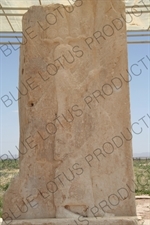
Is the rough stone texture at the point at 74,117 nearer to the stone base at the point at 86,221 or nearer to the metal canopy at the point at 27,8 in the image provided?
the stone base at the point at 86,221

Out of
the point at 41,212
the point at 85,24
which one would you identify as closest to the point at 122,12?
the point at 85,24

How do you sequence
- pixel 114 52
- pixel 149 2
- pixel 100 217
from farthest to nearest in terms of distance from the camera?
pixel 149 2, pixel 114 52, pixel 100 217

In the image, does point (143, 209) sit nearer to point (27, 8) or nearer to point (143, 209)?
point (143, 209)

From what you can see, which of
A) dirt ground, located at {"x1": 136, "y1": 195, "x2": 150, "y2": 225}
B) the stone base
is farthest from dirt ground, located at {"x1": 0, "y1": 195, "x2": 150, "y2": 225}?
the stone base

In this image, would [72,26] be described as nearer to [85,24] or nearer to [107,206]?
[85,24]

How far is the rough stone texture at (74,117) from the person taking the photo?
462 centimetres

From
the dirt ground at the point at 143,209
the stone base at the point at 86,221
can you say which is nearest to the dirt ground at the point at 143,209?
the dirt ground at the point at 143,209

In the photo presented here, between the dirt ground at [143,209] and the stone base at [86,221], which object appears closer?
the stone base at [86,221]

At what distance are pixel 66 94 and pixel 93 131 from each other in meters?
0.63

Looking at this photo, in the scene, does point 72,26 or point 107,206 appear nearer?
point 107,206

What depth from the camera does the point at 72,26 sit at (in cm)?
493

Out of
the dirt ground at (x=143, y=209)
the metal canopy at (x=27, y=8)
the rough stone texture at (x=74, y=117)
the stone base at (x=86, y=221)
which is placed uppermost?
the metal canopy at (x=27, y=8)

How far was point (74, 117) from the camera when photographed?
4.76m

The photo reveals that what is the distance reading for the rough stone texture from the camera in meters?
4.62
